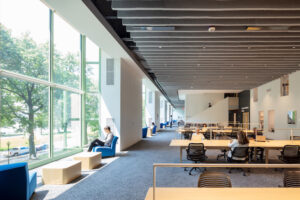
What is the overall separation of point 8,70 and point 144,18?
12.1 ft

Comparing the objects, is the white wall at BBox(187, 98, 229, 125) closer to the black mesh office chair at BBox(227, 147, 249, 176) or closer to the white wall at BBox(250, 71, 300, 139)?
the white wall at BBox(250, 71, 300, 139)

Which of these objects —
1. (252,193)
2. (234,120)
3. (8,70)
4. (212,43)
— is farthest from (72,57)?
(234,120)

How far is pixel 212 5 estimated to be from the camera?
14.9ft

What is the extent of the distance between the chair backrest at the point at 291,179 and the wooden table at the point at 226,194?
518 millimetres

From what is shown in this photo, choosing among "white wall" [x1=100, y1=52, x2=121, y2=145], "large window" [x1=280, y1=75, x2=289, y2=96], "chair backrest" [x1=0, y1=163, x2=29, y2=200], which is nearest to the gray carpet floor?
"chair backrest" [x1=0, y1=163, x2=29, y2=200]

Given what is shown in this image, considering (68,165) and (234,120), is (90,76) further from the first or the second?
(234,120)

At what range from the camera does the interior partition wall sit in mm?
5605

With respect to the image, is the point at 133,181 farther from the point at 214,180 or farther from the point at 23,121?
the point at 23,121

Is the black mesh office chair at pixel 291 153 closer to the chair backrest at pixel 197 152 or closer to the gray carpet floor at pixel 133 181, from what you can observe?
the gray carpet floor at pixel 133 181

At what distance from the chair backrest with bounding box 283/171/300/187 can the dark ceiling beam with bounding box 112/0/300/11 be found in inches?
131

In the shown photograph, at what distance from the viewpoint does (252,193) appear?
222 centimetres

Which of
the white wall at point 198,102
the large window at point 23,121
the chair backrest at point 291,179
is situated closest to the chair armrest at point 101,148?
the large window at point 23,121

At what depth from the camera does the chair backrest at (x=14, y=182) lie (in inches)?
135

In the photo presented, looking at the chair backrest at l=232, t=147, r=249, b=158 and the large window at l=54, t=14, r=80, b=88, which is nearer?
the chair backrest at l=232, t=147, r=249, b=158
